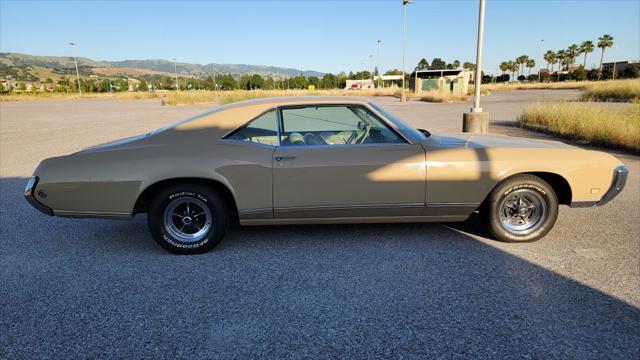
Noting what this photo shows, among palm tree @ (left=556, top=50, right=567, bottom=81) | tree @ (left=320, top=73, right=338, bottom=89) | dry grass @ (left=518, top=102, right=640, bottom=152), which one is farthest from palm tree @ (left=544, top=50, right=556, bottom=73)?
dry grass @ (left=518, top=102, right=640, bottom=152)

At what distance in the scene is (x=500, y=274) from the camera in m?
3.38

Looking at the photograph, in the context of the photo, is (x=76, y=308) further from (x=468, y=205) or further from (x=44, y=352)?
(x=468, y=205)

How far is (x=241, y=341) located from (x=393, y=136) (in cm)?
231

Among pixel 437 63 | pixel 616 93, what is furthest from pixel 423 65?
pixel 616 93

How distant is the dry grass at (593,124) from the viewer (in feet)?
30.1

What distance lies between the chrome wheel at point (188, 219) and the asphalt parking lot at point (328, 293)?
0.21m

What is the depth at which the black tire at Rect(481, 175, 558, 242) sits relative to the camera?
393 centimetres

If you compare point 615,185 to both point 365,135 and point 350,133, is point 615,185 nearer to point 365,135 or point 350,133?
point 365,135

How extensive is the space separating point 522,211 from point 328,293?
2.15 meters

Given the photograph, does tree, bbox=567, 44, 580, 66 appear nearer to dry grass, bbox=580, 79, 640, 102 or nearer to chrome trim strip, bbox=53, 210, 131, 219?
dry grass, bbox=580, 79, 640, 102

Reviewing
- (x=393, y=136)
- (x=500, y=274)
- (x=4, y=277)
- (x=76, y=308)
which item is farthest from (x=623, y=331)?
(x=4, y=277)

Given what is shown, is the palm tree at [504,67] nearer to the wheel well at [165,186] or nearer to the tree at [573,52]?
the tree at [573,52]

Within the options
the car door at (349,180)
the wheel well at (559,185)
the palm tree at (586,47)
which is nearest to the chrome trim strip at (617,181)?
the wheel well at (559,185)

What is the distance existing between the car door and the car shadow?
400 mm
